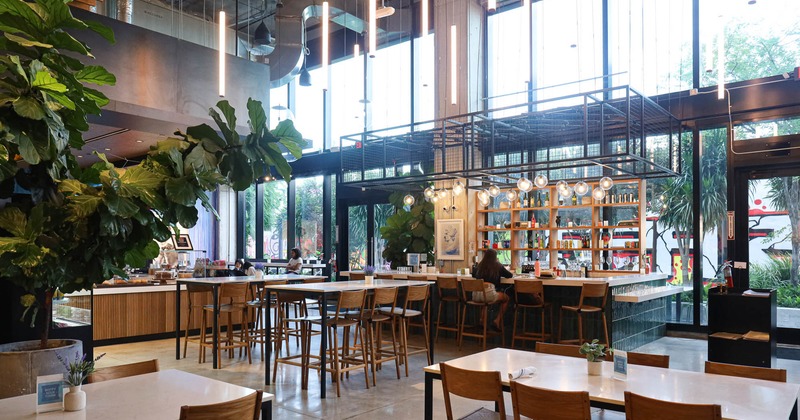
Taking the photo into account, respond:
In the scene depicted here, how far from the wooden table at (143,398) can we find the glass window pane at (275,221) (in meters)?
12.3

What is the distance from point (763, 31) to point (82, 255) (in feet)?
32.2

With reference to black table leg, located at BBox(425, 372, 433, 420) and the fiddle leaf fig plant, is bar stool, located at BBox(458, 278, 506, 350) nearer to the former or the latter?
black table leg, located at BBox(425, 372, 433, 420)

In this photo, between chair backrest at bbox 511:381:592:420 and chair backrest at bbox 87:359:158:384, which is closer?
chair backrest at bbox 511:381:592:420

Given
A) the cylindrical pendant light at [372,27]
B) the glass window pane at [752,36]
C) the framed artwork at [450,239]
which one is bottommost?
the framed artwork at [450,239]

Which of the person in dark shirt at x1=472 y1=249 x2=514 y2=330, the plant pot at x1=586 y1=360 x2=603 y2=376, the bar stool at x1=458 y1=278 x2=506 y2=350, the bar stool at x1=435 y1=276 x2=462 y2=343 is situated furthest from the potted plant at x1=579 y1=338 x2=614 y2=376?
the bar stool at x1=435 y1=276 x2=462 y2=343

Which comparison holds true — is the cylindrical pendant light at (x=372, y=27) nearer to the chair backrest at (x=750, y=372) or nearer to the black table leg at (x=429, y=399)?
the black table leg at (x=429, y=399)

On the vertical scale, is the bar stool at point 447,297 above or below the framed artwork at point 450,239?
below

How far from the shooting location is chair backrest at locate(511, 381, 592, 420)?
2.74m

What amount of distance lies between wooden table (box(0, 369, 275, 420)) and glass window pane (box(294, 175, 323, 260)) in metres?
11.4

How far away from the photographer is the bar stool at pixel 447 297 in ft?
28.6

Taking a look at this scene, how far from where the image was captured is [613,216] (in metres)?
9.98

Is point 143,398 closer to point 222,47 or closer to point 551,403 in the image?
point 551,403

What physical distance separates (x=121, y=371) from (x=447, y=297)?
595 cm

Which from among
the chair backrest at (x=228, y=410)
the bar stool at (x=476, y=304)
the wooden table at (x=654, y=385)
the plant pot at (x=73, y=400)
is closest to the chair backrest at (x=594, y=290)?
the bar stool at (x=476, y=304)
